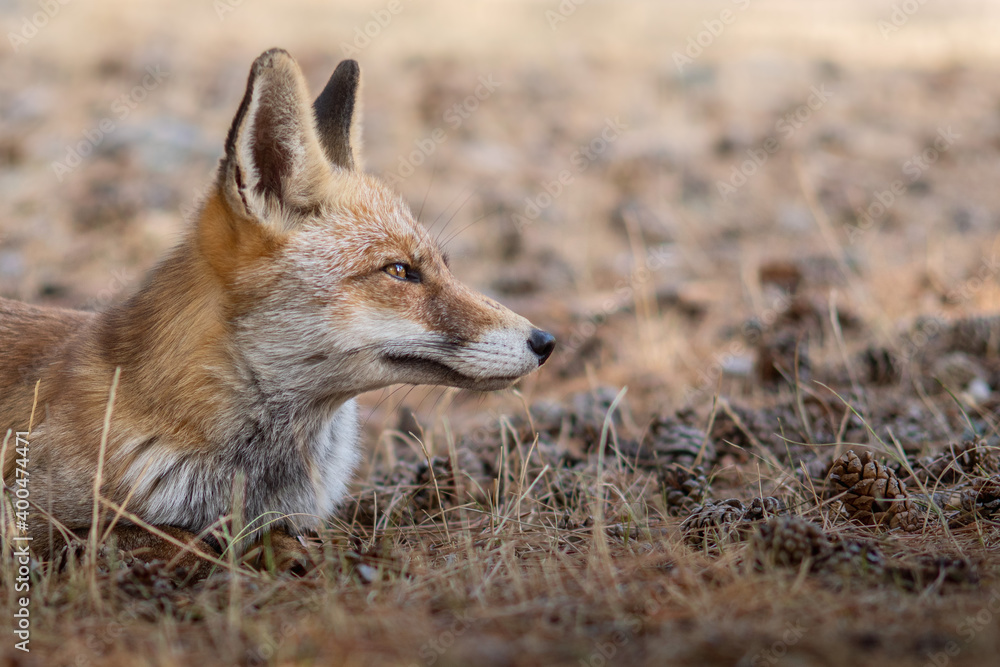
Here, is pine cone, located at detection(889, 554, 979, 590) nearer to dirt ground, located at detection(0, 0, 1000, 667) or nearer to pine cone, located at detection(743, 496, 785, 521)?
dirt ground, located at detection(0, 0, 1000, 667)

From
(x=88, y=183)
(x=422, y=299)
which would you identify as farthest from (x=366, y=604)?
Result: (x=88, y=183)

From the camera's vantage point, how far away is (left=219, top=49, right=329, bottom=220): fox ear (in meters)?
3.14

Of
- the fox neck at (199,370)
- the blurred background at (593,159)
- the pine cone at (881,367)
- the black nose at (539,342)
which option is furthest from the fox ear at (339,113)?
the pine cone at (881,367)

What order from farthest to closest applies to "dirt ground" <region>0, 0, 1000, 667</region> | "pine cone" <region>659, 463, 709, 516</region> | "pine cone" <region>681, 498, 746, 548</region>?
"pine cone" <region>659, 463, 709, 516</region>
"pine cone" <region>681, 498, 746, 548</region>
"dirt ground" <region>0, 0, 1000, 667</region>

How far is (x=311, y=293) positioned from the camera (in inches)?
130

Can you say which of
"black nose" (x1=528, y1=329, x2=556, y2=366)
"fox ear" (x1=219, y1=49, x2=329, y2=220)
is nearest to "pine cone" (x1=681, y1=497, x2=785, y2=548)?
"black nose" (x1=528, y1=329, x2=556, y2=366)

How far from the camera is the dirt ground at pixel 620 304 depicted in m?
2.26

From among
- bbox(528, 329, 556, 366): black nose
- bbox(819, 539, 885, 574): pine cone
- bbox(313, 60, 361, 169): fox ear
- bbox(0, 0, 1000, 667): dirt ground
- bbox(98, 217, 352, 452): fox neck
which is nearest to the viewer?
bbox(0, 0, 1000, 667): dirt ground

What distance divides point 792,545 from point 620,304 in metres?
5.59

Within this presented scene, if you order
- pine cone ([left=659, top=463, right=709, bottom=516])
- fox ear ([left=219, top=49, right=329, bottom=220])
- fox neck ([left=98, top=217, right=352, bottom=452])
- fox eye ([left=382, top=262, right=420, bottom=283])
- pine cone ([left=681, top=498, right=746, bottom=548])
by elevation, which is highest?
fox ear ([left=219, top=49, right=329, bottom=220])

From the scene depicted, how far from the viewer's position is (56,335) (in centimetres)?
388

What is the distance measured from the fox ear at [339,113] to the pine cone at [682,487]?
242cm

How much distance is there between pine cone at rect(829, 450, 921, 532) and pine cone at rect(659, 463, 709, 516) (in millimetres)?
621

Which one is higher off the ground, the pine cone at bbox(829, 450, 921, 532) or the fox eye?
the fox eye
